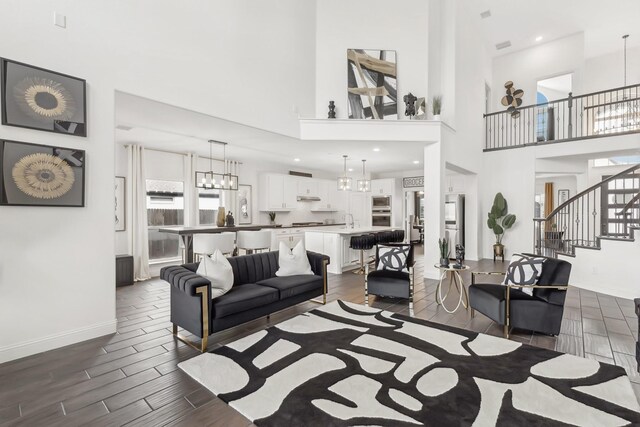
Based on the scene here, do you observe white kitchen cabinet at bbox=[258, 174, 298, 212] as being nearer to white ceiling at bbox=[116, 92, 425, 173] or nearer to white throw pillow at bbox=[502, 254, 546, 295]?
white ceiling at bbox=[116, 92, 425, 173]

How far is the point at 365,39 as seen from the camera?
6141 millimetres

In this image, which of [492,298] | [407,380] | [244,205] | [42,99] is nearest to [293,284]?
[407,380]

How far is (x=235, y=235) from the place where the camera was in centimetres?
642

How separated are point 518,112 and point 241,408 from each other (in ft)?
29.8

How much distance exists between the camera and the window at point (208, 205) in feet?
23.6

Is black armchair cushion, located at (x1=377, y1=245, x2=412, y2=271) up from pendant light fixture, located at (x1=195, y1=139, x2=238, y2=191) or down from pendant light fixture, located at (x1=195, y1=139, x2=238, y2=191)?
down

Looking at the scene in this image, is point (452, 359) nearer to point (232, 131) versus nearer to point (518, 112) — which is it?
point (232, 131)

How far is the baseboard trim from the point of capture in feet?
8.93

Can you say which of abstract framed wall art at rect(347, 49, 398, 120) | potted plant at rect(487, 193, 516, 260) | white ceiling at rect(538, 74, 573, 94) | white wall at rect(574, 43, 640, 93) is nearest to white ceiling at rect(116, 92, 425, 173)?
abstract framed wall art at rect(347, 49, 398, 120)

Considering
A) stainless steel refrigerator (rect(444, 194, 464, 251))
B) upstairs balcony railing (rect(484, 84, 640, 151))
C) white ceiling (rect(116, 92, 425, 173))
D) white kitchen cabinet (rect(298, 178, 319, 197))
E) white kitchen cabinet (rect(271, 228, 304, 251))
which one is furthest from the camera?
white kitchen cabinet (rect(298, 178, 319, 197))

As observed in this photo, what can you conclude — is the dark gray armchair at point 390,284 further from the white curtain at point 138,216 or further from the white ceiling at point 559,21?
the white ceiling at point 559,21

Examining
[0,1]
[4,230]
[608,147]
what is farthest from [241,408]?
[608,147]

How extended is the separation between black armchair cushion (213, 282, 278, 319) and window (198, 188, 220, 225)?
13.2 feet

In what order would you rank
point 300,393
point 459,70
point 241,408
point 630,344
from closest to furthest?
point 241,408 < point 300,393 < point 630,344 < point 459,70
